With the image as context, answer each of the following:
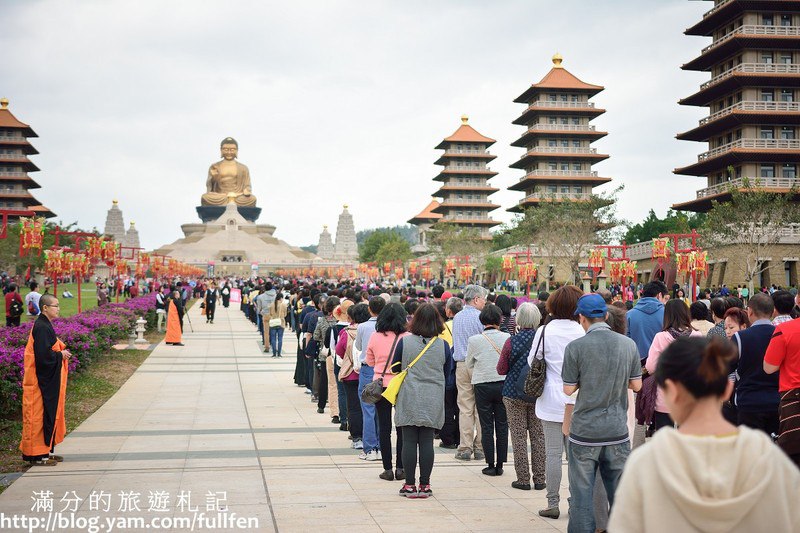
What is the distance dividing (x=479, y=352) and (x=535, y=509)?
1.83 metres

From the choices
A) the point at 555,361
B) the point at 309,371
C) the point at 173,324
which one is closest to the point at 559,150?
the point at 173,324

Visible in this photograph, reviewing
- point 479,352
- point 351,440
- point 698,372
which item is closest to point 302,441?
point 351,440

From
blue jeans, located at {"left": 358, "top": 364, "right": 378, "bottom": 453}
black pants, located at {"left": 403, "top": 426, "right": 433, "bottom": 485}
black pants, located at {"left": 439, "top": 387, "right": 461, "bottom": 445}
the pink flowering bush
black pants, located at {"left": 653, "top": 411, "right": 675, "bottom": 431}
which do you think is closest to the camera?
black pants, located at {"left": 653, "top": 411, "right": 675, "bottom": 431}

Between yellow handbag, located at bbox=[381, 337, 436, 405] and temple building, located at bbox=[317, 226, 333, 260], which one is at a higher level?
temple building, located at bbox=[317, 226, 333, 260]

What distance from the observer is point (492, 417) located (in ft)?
27.3

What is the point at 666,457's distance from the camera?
2.74 metres

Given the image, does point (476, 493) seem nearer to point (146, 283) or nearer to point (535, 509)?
point (535, 509)

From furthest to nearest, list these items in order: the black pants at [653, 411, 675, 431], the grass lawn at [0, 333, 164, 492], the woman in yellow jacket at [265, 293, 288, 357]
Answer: the woman in yellow jacket at [265, 293, 288, 357]
the grass lawn at [0, 333, 164, 492]
the black pants at [653, 411, 675, 431]

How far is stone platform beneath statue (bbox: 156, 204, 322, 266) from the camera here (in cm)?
9988

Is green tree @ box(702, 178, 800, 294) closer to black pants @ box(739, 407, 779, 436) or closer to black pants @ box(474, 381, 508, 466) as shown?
black pants @ box(474, 381, 508, 466)

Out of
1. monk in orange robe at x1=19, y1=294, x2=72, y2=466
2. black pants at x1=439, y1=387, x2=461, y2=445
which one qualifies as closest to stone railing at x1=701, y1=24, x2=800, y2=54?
black pants at x1=439, y1=387, x2=461, y2=445

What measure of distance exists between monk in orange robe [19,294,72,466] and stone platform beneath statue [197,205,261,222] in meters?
103

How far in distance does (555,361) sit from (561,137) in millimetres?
68012

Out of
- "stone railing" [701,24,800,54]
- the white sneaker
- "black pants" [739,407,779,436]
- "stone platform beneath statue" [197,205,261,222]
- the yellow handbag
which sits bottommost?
the white sneaker
